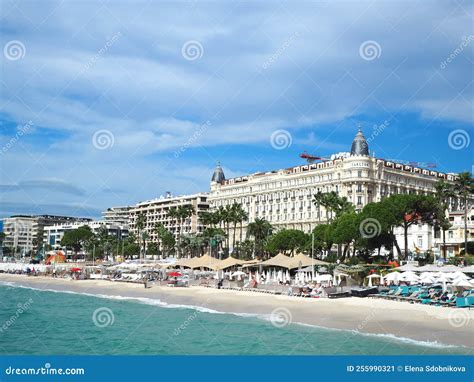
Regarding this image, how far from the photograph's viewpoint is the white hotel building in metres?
103

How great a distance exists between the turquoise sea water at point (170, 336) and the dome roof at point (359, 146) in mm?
75853

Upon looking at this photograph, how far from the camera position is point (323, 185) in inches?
4235

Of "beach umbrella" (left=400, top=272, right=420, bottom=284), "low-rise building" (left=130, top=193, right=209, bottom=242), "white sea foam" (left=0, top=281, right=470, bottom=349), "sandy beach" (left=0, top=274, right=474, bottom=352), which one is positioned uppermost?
"low-rise building" (left=130, top=193, right=209, bottom=242)

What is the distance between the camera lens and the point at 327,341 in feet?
80.3

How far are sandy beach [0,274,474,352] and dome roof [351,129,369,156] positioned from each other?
65.7 metres

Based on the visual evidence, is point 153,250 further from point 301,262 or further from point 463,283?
point 463,283

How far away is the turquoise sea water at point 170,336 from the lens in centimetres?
2330

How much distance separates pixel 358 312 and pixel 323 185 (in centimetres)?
7680

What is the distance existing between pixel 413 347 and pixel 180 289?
33.6 metres

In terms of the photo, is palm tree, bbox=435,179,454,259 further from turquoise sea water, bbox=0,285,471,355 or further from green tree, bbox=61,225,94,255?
green tree, bbox=61,225,94,255

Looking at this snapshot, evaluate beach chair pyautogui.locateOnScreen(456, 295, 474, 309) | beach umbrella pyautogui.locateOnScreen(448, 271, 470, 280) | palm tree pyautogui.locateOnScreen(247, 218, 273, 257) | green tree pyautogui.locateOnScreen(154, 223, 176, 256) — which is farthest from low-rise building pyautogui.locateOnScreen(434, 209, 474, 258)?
green tree pyautogui.locateOnScreen(154, 223, 176, 256)

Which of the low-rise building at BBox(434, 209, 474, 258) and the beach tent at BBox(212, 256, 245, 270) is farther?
the low-rise building at BBox(434, 209, 474, 258)

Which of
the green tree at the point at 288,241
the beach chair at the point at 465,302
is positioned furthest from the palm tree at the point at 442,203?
the beach chair at the point at 465,302

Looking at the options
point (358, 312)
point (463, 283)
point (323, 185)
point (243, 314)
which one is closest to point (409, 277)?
point (463, 283)
